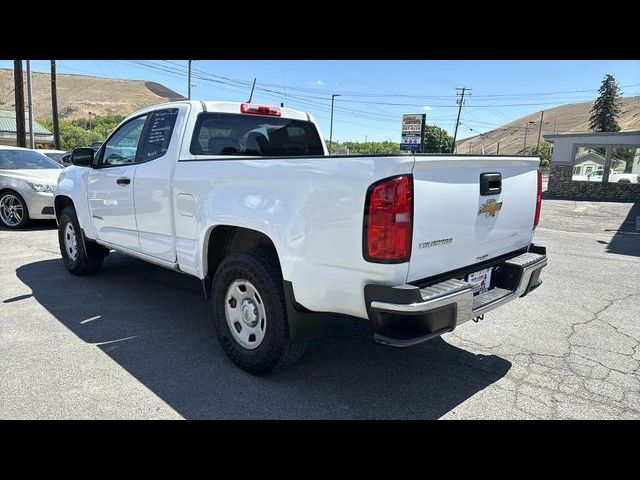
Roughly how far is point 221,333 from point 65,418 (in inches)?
45.0

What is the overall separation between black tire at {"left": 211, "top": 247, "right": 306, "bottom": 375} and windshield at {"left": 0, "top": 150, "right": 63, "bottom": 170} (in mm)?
8385

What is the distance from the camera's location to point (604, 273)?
6547mm

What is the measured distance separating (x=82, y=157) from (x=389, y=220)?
13.8ft

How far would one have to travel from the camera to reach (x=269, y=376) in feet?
10.6

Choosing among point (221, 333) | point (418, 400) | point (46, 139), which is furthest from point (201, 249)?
point (46, 139)

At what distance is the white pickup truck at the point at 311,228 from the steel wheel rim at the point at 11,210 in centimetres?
579

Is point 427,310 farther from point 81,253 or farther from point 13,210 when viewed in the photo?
point 13,210

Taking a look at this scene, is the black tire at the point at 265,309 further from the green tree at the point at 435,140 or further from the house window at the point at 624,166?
the green tree at the point at 435,140

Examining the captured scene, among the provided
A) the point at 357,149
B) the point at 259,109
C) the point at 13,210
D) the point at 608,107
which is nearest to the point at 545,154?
the point at 608,107

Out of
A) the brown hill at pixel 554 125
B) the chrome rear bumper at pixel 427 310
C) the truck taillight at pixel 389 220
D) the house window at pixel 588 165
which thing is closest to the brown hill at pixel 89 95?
the brown hill at pixel 554 125

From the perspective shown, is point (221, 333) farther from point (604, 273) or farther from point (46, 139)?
point (46, 139)

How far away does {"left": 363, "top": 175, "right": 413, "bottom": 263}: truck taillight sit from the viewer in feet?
7.82

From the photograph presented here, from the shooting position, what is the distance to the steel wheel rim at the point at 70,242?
575 cm

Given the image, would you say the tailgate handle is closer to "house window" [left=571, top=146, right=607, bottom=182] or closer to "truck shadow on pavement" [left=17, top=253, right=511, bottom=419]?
"truck shadow on pavement" [left=17, top=253, right=511, bottom=419]
